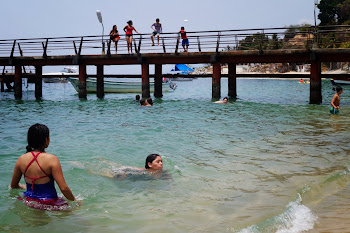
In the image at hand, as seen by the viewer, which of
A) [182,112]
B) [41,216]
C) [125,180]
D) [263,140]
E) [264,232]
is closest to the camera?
[264,232]

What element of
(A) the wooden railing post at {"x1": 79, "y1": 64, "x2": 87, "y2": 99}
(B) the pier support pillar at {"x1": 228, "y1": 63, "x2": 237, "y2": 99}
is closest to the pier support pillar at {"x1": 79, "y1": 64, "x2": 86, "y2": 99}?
(A) the wooden railing post at {"x1": 79, "y1": 64, "x2": 87, "y2": 99}

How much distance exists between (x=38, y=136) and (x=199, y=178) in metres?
3.54

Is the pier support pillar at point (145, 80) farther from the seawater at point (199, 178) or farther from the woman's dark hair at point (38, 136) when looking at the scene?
the woman's dark hair at point (38, 136)

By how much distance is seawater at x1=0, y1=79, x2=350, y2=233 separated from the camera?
5.17m

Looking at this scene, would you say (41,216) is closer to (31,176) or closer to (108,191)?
(31,176)

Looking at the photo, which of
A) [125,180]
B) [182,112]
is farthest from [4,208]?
[182,112]

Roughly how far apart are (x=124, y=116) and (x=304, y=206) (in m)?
12.2

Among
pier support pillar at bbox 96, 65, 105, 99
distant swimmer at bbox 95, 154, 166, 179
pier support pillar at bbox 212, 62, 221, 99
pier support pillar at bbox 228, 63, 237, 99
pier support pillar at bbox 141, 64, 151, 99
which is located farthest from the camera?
pier support pillar at bbox 96, 65, 105, 99

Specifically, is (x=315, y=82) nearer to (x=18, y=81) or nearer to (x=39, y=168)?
(x=39, y=168)

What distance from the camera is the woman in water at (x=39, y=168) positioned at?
466 cm

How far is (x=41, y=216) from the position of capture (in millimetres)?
5184

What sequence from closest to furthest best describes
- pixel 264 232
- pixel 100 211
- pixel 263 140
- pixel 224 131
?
pixel 264 232 < pixel 100 211 < pixel 263 140 < pixel 224 131

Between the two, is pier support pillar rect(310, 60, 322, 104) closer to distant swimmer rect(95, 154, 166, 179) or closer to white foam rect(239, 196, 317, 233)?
distant swimmer rect(95, 154, 166, 179)

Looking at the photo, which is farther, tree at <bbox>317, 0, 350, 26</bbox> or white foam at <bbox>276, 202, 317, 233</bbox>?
tree at <bbox>317, 0, 350, 26</bbox>
